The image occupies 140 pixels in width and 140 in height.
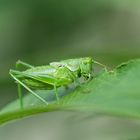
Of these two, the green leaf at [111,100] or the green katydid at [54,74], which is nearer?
the green leaf at [111,100]

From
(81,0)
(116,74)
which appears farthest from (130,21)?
(116,74)

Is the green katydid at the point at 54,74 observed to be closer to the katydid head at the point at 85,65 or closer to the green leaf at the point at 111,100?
the katydid head at the point at 85,65

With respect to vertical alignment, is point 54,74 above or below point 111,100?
above

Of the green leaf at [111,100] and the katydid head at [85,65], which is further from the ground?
the katydid head at [85,65]

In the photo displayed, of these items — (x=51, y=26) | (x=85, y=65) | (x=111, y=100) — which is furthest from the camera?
(x=51, y=26)

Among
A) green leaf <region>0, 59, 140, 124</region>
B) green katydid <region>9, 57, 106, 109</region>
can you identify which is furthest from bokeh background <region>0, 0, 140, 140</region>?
green leaf <region>0, 59, 140, 124</region>

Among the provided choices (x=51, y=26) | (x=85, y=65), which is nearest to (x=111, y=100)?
(x=85, y=65)

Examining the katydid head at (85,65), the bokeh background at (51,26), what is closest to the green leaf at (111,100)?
the katydid head at (85,65)

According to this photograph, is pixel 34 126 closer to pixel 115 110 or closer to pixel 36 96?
pixel 36 96

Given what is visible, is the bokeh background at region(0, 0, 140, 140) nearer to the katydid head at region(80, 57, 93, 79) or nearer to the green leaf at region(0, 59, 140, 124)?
the katydid head at region(80, 57, 93, 79)

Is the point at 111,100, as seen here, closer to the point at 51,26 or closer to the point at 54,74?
the point at 54,74
